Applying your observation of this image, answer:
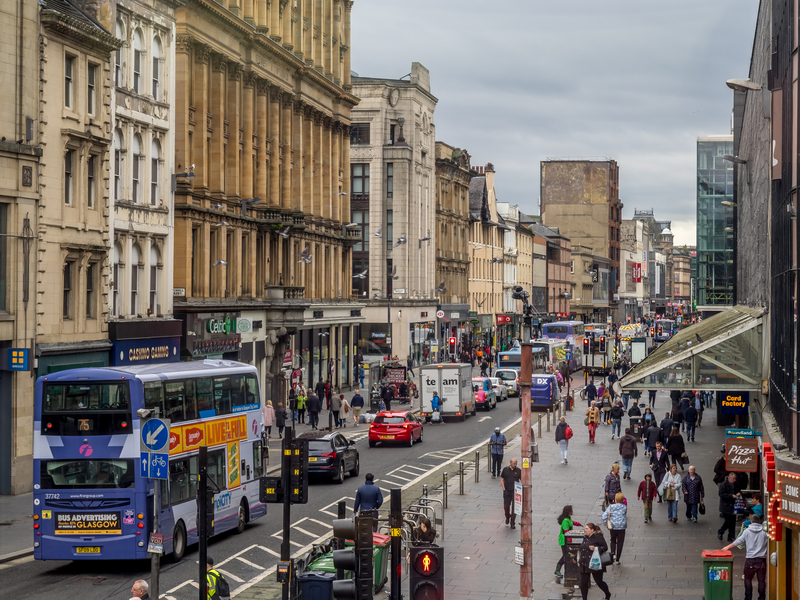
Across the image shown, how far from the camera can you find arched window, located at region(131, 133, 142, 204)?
1628 inches

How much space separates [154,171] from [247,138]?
10.8 m

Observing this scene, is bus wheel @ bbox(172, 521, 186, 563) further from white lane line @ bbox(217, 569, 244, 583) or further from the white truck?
the white truck

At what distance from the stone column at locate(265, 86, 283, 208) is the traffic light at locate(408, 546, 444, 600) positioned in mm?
41228

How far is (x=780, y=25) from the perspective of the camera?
22453 millimetres

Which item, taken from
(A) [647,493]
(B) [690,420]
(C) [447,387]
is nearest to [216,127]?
(C) [447,387]

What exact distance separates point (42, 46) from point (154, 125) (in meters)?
9.10

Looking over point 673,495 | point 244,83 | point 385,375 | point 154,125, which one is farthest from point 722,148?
point 673,495

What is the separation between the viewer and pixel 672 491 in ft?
93.8

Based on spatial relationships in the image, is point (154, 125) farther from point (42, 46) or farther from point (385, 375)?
point (385, 375)

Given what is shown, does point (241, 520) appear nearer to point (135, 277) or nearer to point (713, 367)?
point (713, 367)

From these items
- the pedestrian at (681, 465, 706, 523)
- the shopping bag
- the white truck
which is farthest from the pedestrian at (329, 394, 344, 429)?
the shopping bag

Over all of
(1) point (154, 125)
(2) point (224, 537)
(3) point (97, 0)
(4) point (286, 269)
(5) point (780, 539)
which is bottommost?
(2) point (224, 537)

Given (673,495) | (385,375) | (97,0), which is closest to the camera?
(673,495)

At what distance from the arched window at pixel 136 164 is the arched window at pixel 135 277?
186 centimetres
